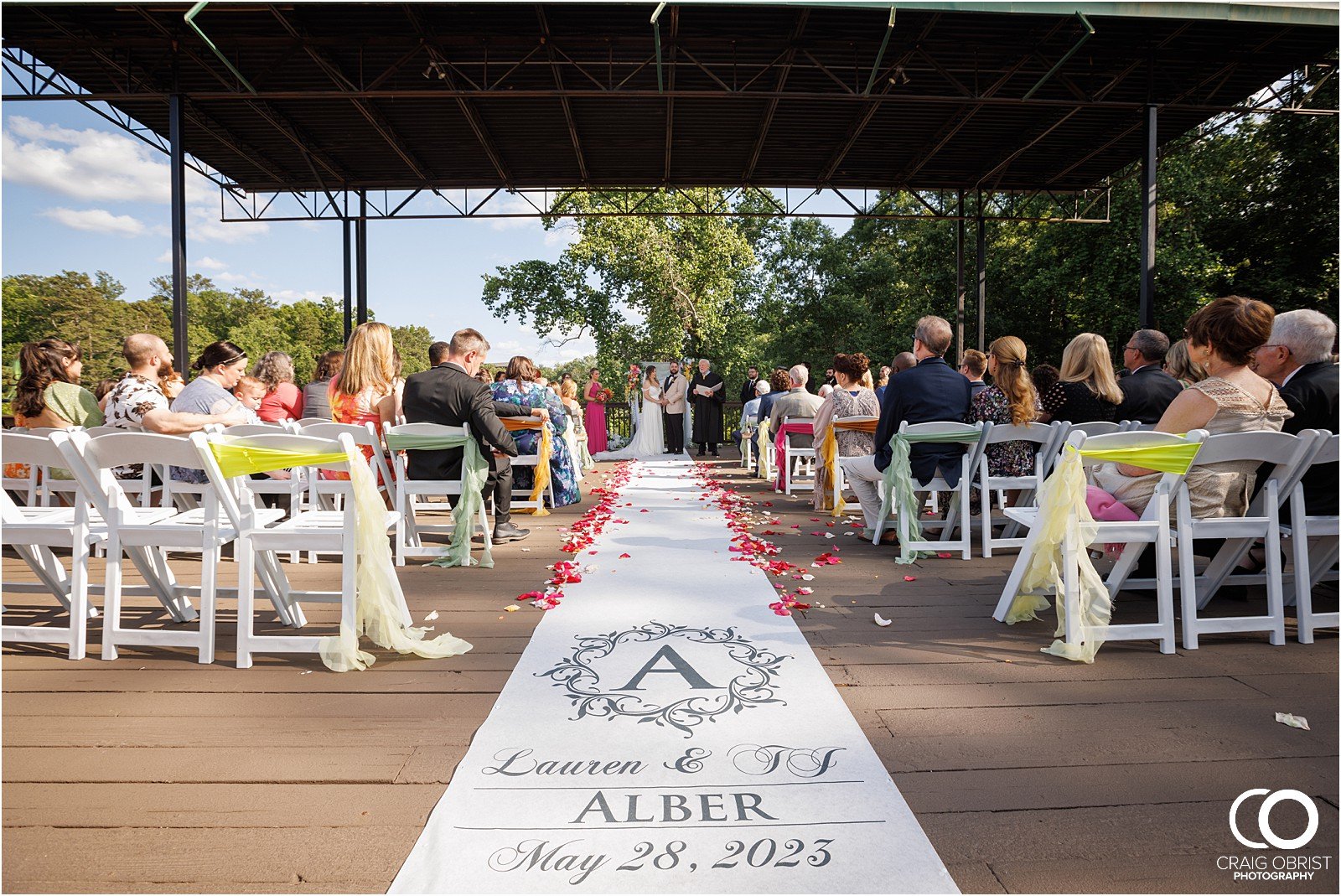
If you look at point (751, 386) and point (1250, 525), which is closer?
point (1250, 525)

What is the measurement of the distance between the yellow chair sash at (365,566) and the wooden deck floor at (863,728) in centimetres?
9

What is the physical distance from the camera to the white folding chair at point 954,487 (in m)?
4.71

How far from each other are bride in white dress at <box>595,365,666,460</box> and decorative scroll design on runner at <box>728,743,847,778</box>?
40.2 feet

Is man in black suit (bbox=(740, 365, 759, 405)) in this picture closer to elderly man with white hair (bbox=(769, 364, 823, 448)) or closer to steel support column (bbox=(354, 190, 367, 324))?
elderly man with white hair (bbox=(769, 364, 823, 448))

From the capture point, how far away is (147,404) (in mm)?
4207

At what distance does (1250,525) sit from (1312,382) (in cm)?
88

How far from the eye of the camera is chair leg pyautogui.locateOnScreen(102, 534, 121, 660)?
2.92 m

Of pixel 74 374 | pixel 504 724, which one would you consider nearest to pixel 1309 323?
pixel 504 724

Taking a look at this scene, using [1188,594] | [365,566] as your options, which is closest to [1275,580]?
[1188,594]

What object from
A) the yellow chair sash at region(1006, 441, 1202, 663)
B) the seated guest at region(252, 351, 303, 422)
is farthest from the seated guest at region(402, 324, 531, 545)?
the yellow chair sash at region(1006, 441, 1202, 663)

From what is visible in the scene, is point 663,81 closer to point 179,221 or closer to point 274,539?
point 179,221

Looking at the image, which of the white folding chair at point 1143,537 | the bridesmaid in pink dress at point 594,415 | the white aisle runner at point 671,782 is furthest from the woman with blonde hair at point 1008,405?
the bridesmaid in pink dress at point 594,415

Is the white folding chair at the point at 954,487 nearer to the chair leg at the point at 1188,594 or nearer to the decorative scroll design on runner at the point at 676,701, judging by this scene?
the chair leg at the point at 1188,594

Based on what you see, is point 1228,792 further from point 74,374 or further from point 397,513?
point 74,374
